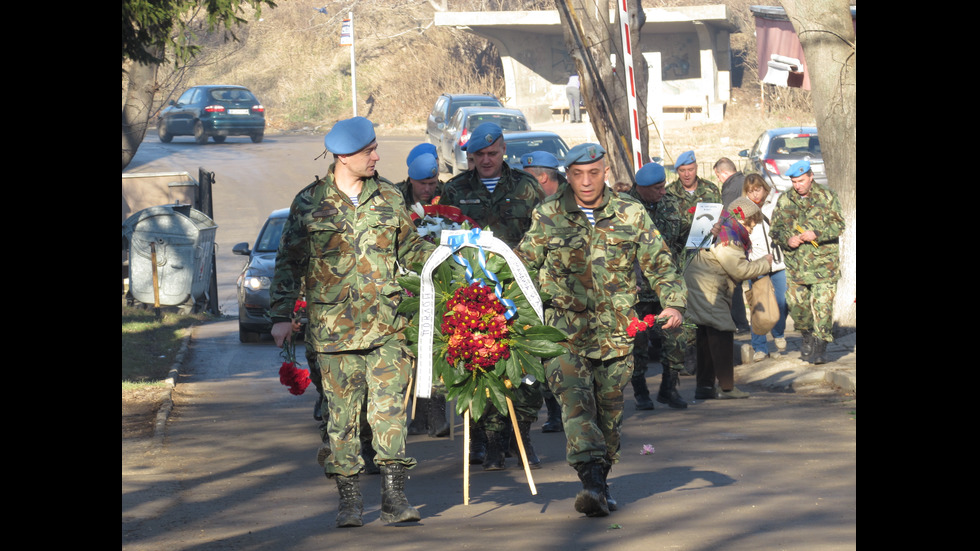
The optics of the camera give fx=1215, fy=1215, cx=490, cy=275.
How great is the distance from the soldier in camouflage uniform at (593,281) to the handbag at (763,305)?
17.4ft

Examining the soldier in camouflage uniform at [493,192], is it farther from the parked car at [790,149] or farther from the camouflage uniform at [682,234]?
the parked car at [790,149]

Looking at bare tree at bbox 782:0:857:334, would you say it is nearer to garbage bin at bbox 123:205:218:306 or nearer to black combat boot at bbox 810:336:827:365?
black combat boot at bbox 810:336:827:365

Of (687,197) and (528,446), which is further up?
(687,197)

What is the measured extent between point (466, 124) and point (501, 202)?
68.6 feet

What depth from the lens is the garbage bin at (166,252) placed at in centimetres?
1955

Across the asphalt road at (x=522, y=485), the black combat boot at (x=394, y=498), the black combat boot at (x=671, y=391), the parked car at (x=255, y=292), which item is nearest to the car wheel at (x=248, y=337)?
the parked car at (x=255, y=292)

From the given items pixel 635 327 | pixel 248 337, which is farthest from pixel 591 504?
pixel 248 337

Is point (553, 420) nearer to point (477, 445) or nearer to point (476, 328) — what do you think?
point (477, 445)

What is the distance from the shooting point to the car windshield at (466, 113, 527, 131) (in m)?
30.0

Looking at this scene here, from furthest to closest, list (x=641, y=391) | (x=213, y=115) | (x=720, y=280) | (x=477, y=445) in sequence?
1. (x=213, y=115)
2. (x=720, y=280)
3. (x=641, y=391)
4. (x=477, y=445)

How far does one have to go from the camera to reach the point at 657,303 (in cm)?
1030
